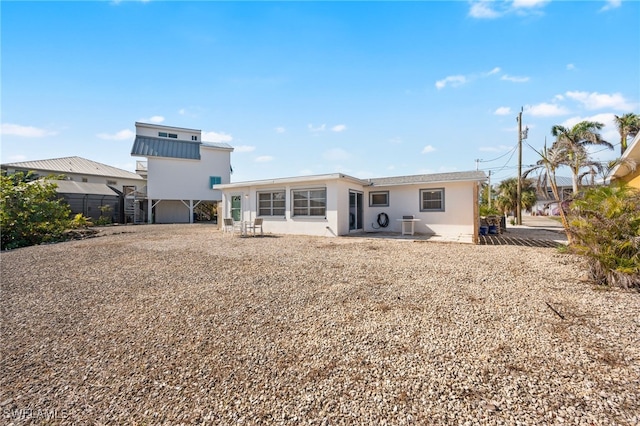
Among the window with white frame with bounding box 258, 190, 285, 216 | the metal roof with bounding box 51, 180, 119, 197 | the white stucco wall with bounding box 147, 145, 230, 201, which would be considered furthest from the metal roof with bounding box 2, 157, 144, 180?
the window with white frame with bounding box 258, 190, 285, 216

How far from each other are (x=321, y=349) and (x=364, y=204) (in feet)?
35.9

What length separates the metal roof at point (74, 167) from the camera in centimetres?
2335

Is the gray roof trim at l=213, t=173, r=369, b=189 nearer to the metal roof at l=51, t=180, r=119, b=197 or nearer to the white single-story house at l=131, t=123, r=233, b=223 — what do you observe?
the white single-story house at l=131, t=123, r=233, b=223

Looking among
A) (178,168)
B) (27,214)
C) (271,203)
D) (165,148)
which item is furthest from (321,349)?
(165,148)

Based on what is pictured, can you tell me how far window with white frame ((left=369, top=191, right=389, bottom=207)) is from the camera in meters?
12.7

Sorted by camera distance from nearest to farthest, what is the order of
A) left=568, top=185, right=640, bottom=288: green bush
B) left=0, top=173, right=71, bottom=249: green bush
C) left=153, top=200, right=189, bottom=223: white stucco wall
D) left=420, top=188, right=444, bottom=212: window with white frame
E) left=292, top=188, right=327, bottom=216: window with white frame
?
1. left=568, top=185, right=640, bottom=288: green bush
2. left=0, top=173, right=71, bottom=249: green bush
3. left=292, top=188, right=327, bottom=216: window with white frame
4. left=420, top=188, right=444, bottom=212: window with white frame
5. left=153, top=200, right=189, bottom=223: white stucco wall

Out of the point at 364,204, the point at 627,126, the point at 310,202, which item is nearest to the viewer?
the point at 310,202

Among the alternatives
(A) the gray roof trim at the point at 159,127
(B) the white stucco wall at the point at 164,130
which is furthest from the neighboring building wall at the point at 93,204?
(A) the gray roof trim at the point at 159,127

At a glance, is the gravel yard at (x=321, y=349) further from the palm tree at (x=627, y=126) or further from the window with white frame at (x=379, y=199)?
the palm tree at (x=627, y=126)

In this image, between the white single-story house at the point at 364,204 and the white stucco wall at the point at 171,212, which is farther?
the white stucco wall at the point at 171,212

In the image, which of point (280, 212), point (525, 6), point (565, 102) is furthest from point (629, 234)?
point (280, 212)

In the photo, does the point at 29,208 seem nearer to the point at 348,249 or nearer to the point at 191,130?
the point at 348,249

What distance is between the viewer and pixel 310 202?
1169 centimetres

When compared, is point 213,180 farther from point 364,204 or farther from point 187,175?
point 364,204
